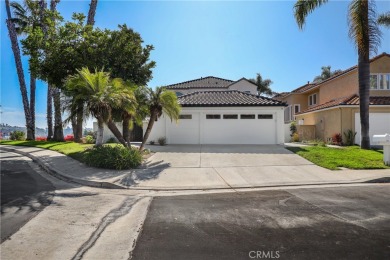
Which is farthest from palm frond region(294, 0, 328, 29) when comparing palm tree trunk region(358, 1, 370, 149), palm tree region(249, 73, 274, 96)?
palm tree region(249, 73, 274, 96)

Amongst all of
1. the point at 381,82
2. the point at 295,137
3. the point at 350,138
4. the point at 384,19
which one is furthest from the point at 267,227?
the point at 381,82

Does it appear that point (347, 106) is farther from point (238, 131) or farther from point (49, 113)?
point (49, 113)

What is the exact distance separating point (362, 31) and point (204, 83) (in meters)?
20.5

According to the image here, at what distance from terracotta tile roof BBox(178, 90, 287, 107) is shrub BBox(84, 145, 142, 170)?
8.69 meters

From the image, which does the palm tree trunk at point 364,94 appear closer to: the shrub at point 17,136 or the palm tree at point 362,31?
the palm tree at point 362,31

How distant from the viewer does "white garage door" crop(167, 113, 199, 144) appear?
20.1 meters

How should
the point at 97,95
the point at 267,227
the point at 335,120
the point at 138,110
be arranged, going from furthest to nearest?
1. the point at 335,120
2. the point at 138,110
3. the point at 97,95
4. the point at 267,227

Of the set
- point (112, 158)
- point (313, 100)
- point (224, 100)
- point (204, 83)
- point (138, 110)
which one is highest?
point (204, 83)

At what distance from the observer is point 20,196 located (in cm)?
695

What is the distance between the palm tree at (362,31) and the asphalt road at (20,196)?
15620mm

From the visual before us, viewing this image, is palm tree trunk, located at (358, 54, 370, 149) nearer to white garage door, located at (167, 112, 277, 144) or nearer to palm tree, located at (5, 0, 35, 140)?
white garage door, located at (167, 112, 277, 144)

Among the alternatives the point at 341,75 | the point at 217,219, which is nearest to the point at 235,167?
the point at 217,219

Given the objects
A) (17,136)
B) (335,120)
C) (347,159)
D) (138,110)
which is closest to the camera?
(347,159)

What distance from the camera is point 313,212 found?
235 inches
